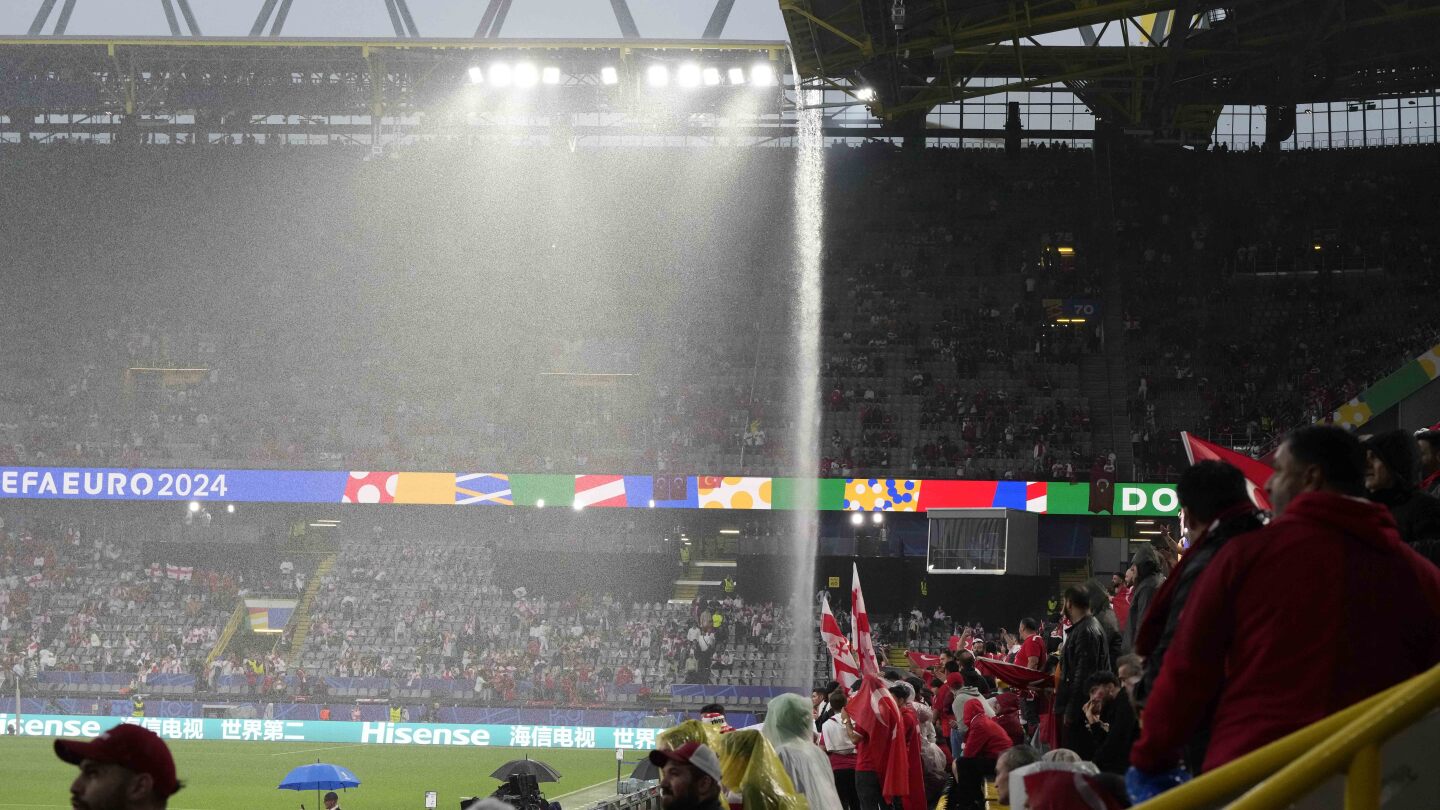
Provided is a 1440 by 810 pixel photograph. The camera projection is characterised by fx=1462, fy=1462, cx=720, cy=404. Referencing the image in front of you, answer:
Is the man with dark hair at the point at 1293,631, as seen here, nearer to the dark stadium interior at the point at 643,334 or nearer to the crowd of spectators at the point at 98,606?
the dark stadium interior at the point at 643,334

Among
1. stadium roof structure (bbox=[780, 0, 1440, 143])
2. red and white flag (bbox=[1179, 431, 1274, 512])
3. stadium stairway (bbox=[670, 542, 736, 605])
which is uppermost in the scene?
stadium roof structure (bbox=[780, 0, 1440, 143])

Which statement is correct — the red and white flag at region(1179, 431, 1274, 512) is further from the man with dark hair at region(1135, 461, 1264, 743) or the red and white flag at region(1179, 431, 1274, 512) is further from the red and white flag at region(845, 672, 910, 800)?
the man with dark hair at region(1135, 461, 1264, 743)

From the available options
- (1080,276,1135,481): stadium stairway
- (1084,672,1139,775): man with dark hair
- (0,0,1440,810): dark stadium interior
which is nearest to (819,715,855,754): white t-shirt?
(1084,672,1139,775): man with dark hair

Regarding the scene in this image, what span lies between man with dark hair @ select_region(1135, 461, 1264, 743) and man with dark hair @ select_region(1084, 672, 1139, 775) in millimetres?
1345

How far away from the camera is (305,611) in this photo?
40625mm

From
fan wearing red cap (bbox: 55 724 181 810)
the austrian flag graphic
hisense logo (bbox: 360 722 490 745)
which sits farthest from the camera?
the austrian flag graphic

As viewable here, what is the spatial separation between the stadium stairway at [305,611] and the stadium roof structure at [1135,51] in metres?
19.8

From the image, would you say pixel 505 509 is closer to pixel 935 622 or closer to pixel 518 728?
pixel 518 728

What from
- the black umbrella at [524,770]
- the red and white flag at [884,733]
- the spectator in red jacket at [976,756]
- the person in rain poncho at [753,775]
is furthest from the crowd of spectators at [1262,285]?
the person in rain poncho at [753,775]

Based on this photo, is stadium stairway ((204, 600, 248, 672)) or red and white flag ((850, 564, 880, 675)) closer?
red and white flag ((850, 564, 880, 675))

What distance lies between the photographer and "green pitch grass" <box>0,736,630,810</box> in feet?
77.1

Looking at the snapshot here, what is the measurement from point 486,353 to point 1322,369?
2487 cm

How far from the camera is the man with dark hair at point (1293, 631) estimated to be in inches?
135

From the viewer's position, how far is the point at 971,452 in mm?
38875
